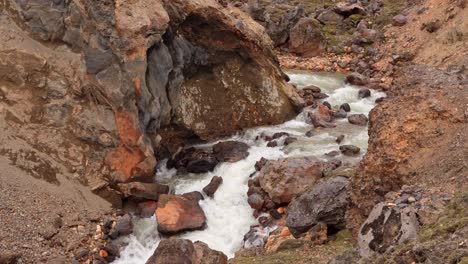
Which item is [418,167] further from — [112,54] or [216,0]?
[216,0]

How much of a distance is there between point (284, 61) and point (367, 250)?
2955 cm

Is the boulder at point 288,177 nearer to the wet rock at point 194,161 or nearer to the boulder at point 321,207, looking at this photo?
the boulder at point 321,207

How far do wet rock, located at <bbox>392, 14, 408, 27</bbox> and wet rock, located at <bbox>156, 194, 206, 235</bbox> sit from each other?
2806 centimetres

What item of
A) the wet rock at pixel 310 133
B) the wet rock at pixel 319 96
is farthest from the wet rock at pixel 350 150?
the wet rock at pixel 319 96

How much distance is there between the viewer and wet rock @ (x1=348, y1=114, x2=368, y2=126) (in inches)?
989

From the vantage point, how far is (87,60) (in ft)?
63.6

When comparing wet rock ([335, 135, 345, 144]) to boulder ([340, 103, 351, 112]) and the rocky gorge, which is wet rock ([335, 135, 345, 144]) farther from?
boulder ([340, 103, 351, 112])

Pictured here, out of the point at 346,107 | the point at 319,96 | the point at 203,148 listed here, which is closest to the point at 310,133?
the point at 346,107

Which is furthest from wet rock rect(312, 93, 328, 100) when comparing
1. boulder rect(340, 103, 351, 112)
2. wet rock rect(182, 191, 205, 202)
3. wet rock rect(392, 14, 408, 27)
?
wet rock rect(392, 14, 408, 27)

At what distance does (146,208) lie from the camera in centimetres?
1878

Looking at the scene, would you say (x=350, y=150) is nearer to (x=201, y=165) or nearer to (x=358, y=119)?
(x=358, y=119)

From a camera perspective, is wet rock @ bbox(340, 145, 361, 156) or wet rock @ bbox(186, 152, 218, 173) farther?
wet rock @ bbox(186, 152, 218, 173)

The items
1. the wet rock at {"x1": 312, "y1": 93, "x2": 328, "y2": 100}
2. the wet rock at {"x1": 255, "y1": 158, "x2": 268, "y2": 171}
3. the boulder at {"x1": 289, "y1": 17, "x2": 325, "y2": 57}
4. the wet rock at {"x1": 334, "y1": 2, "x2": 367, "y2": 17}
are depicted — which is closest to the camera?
the wet rock at {"x1": 255, "y1": 158, "x2": 268, "y2": 171}

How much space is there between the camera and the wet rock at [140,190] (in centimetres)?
1898
